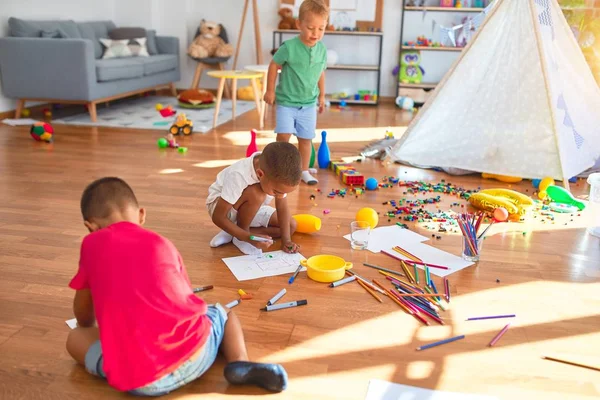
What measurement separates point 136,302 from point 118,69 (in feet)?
14.6

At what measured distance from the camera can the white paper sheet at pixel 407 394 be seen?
133cm

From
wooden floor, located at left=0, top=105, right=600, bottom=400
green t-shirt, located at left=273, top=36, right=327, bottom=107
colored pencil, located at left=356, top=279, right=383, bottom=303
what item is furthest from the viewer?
green t-shirt, located at left=273, top=36, right=327, bottom=107

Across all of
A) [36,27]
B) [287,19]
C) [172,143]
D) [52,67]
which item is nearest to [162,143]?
[172,143]

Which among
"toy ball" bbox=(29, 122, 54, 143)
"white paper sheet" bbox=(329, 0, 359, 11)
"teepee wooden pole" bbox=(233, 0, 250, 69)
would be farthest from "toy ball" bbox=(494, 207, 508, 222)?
"teepee wooden pole" bbox=(233, 0, 250, 69)

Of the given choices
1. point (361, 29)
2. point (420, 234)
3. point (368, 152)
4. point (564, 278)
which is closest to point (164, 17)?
point (361, 29)

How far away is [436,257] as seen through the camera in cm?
214

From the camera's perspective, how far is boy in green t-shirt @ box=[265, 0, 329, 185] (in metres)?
3.00

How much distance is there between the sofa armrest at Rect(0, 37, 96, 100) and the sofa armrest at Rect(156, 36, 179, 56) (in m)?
1.68

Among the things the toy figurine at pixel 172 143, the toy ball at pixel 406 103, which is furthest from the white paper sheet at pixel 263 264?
the toy ball at pixel 406 103

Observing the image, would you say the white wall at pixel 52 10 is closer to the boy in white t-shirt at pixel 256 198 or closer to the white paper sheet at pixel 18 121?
the white paper sheet at pixel 18 121

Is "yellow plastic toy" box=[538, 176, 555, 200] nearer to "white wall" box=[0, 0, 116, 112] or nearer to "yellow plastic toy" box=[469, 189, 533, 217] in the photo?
"yellow plastic toy" box=[469, 189, 533, 217]

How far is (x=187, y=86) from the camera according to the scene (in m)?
6.80

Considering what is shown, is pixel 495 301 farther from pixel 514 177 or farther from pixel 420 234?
pixel 514 177

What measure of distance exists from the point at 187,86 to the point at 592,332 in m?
5.92
